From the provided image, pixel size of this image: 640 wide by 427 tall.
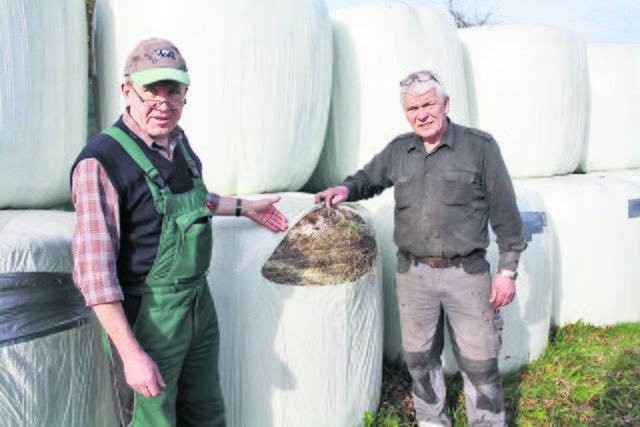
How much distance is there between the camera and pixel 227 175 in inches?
92.8

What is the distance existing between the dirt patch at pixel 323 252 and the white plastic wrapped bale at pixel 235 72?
0.45 meters

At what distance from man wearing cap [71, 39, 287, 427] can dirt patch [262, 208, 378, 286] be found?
0.43 m

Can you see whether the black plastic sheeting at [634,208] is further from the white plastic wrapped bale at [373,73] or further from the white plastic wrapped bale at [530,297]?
the white plastic wrapped bale at [373,73]

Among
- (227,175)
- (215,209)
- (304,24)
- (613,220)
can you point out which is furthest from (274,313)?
(613,220)

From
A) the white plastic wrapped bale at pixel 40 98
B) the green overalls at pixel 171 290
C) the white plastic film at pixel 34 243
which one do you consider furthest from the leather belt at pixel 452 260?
the white plastic wrapped bale at pixel 40 98

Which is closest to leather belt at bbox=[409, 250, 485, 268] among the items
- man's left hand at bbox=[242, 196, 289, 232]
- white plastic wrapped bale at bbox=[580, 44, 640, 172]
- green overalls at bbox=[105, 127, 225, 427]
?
man's left hand at bbox=[242, 196, 289, 232]

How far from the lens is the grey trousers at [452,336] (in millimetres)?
2023

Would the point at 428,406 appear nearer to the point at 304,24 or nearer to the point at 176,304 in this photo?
the point at 176,304

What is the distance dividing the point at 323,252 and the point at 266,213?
26 centimetres

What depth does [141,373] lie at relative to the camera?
1.35 metres

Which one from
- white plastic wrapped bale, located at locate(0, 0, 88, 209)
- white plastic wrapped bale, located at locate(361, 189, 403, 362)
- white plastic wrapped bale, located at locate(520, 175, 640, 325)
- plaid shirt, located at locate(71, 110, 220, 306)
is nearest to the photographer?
plaid shirt, located at locate(71, 110, 220, 306)

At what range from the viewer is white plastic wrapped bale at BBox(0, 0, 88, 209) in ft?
6.02

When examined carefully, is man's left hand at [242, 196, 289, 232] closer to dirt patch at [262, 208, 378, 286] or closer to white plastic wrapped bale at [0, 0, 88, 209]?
dirt patch at [262, 208, 378, 286]

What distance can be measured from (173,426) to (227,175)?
3.60 feet
